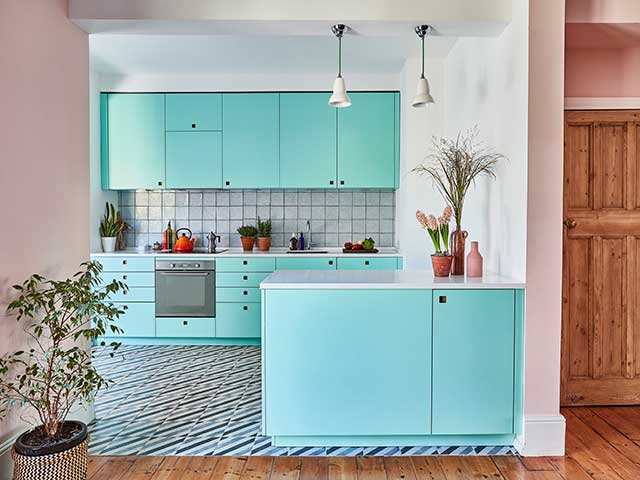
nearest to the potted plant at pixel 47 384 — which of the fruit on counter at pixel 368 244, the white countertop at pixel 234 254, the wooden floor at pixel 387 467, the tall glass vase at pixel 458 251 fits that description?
the wooden floor at pixel 387 467

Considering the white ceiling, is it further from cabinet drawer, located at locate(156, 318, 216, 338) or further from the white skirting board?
the white skirting board

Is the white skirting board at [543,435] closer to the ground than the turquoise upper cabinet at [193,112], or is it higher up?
closer to the ground

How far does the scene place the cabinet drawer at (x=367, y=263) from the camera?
4.82 metres

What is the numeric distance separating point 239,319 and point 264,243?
793mm

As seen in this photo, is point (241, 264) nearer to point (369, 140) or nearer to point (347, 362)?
point (369, 140)

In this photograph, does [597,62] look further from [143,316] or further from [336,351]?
[143,316]

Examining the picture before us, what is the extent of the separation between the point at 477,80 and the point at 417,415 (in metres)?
2.20

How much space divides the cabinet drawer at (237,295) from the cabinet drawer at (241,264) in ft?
0.61

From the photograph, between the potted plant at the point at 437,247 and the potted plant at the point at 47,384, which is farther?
the potted plant at the point at 437,247

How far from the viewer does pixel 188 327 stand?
4.95m

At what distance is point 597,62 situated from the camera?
3312mm

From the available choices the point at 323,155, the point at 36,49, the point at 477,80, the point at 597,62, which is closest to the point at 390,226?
the point at 323,155

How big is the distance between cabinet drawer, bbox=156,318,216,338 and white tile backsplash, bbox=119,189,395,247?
91cm

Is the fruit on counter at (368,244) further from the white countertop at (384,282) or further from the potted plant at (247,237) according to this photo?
the white countertop at (384,282)
